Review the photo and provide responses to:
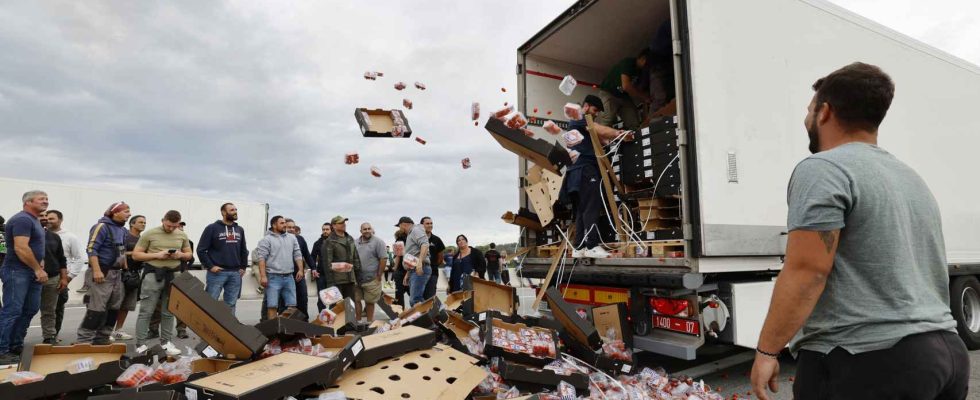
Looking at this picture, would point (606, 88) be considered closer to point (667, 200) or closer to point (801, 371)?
point (667, 200)

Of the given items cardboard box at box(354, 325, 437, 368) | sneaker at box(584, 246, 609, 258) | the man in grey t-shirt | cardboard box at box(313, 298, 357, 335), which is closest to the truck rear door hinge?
sneaker at box(584, 246, 609, 258)

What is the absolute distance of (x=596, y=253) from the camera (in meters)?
4.32

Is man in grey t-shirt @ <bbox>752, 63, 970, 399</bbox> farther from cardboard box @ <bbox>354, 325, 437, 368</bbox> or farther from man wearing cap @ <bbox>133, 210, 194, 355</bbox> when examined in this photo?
man wearing cap @ <bbox>133, 210, 194, 355</bbox>

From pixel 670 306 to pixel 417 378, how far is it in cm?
198

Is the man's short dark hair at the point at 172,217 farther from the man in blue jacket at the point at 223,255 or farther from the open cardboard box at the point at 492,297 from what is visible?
the open cardboard box at the point at 492,297

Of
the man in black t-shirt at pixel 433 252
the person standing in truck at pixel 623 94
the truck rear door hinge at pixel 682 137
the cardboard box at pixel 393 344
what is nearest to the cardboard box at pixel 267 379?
the cardboard box at pixel 393 344

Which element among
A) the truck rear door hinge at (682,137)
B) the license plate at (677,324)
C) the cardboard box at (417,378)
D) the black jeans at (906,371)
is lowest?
→ the cardboard box at (417,378)

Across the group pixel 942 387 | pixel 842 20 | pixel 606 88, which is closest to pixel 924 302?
pixel 942 387

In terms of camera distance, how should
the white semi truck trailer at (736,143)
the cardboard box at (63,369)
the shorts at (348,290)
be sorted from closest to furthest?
the cardboard box at (63,369) → the white semi truck trailer at (736,143) → the shorts at (348,290)

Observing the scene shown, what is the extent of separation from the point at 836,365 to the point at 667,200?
296 cm

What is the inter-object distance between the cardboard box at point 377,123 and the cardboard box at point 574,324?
2793mm

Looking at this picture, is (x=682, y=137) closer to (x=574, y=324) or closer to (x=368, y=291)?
(x=574, y=324)

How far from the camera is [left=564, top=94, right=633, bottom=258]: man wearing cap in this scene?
185 inches

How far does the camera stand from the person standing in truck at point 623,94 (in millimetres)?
5477
